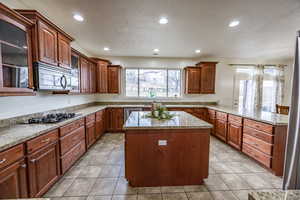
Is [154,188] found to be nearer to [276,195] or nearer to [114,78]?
[276,195]

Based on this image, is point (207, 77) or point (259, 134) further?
point (207, 77)

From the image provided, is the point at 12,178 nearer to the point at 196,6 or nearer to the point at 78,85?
the point at 78,85

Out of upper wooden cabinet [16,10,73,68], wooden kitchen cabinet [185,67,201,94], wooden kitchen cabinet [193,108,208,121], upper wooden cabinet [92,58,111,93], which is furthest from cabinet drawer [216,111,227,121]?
upper wooden cabinet [16,10,73,68]

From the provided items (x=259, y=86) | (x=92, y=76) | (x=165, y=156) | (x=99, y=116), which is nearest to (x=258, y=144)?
(x=165, y=156)

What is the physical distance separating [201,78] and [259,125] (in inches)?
104

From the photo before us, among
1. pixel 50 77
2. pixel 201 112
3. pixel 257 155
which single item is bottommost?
pixel 257 155

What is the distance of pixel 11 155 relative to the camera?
1.31m

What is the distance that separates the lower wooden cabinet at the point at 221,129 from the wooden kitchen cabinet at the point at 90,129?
346 cm

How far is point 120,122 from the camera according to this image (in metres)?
4.68

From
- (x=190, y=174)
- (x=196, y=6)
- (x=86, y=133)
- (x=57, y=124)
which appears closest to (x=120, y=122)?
(x=86, y=133)

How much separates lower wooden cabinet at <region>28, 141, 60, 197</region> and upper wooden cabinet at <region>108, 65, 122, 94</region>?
3.03 metres

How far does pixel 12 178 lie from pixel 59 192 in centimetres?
82

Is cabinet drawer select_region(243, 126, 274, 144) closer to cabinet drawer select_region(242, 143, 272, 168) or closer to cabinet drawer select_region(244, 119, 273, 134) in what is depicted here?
cabinet drawer select_region(244, 119, 273, 134)

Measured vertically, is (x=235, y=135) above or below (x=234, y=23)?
below
